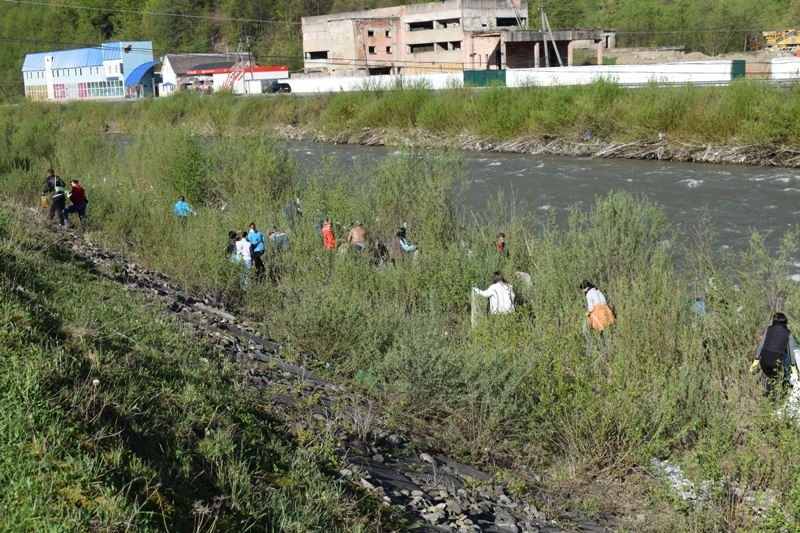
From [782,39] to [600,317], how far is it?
62.0 metres

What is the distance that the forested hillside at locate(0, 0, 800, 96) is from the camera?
78.1 meters

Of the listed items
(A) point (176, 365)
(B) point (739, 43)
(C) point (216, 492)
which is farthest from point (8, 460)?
(B) point (739, 43)

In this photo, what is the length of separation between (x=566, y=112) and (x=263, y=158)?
2216 centimetres

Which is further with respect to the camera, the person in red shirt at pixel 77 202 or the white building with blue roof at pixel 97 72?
the white building with blue roof at pixel 97 72

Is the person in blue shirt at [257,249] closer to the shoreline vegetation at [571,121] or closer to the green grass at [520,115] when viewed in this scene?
the green grass at [520,115]

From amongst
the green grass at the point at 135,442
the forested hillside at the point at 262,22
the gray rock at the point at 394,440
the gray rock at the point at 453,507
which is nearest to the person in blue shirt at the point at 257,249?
the green grass at the point at 135,442

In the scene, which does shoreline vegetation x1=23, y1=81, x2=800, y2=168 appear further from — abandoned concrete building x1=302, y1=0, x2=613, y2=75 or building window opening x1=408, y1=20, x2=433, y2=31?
building window opening x1=408, y1=20, x2=433, y2=31

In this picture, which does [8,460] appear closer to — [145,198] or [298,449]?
[298,449]

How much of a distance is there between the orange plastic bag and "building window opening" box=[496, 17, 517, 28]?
2594 inches

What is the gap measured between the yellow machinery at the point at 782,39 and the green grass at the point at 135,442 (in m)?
63.1

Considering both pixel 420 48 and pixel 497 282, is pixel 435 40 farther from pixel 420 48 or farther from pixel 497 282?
pixel 497 282

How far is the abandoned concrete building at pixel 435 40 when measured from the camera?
6669cm

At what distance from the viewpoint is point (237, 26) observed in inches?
4503

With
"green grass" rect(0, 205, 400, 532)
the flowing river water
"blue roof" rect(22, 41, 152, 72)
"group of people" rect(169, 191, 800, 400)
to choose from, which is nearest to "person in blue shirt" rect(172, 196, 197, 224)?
"group of people" rect(169, 191, 800, 400)
